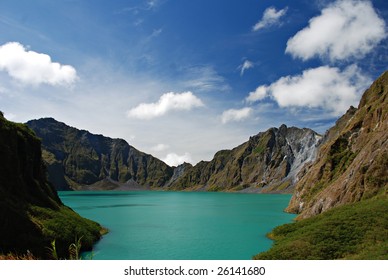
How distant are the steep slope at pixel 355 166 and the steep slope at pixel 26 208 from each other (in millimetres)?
47251

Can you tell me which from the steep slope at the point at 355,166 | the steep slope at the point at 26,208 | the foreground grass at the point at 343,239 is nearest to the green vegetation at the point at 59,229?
the steep slope at the point at 26,208

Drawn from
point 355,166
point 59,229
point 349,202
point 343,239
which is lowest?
point 343,239

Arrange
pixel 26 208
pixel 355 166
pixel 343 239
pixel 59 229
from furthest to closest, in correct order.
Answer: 1. pixel 355 166
2. pixel 59 229
3. pixel 26 208
4. pixel 343 239

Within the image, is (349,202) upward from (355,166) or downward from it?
downward

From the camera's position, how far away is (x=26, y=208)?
44.5 metres

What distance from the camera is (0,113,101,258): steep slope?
121 ft

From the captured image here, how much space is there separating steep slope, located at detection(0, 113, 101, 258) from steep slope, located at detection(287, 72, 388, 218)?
155 feet

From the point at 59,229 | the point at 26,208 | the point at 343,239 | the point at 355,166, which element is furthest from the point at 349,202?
the point at 26,208

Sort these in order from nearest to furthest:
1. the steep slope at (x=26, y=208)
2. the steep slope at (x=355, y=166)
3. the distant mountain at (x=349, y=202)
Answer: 1. the distant mountain at (x=349, y=202)
2. the steep slope at (x=26, y=208)
3. the steep slope at (x=355, y=166)

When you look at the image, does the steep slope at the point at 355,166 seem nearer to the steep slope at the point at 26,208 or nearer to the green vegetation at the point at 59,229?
the green vegetation at the point at 59,229

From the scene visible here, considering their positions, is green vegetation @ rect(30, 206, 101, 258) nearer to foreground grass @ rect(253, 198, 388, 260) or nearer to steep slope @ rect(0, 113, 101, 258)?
steep slope @ rect(0, 113, 101, 258)

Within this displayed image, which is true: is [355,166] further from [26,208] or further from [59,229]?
[26,208]

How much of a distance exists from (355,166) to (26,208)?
62.1m

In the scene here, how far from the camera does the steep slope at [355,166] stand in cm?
6047
